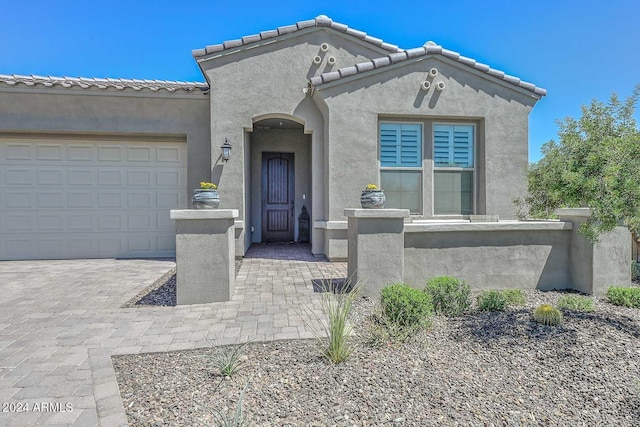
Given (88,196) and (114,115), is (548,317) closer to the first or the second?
(114,115)

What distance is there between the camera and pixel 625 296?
470 cm

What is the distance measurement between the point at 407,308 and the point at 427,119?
18.6 ft

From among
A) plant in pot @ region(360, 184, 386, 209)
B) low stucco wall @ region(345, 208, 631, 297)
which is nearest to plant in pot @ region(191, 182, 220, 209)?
low stucco wall @ region(345, 208, 631, 297)

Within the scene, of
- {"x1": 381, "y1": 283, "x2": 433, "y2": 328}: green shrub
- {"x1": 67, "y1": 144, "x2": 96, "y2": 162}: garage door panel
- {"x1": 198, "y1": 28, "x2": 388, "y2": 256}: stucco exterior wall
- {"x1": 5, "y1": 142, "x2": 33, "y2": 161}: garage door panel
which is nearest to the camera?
{"x1": 381, "y1": 283, "x2": 433, "y2": 328}: green shrub

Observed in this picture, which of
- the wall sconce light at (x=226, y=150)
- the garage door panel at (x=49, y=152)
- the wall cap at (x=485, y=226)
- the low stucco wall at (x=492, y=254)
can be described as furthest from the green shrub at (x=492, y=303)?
the garage door panel at (x=49, y=152)

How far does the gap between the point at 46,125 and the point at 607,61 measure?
1586 cm

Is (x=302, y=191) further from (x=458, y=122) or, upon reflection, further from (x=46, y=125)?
(x=46, y=125)

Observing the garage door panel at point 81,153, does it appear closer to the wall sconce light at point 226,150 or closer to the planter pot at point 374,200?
the wall sconce light at point 226,150

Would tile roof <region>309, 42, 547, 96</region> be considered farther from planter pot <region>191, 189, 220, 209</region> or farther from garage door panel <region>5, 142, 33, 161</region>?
garage door panel <region>5, 142, 33, 161</region>

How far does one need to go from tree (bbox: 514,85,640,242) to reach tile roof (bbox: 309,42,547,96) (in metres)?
4.27

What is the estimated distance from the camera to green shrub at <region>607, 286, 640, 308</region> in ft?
15.3

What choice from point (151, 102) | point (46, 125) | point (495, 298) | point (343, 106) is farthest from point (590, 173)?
point (46, 125)

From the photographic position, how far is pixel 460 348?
3264 millimetres

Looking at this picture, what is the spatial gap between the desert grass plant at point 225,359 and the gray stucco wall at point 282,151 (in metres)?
7.20
